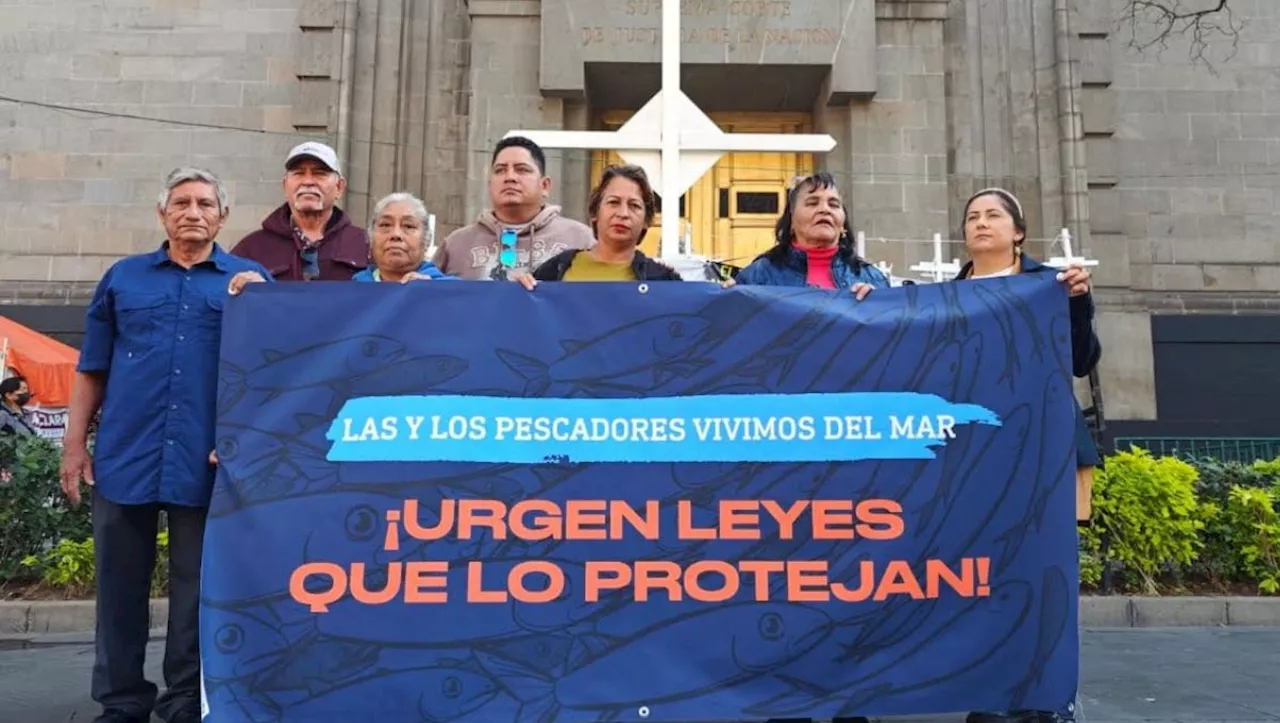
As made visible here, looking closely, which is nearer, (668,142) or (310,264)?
(310,264)

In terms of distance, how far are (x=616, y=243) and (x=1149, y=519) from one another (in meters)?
5.44

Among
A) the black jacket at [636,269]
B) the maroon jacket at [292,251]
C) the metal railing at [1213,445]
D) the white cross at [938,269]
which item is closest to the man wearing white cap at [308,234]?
the maroon jacket at [292,251]

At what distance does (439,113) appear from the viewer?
14.0 metres

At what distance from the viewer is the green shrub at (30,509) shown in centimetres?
679

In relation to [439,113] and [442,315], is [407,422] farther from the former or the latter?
[439,113]

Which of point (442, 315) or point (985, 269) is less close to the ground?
point (985, 269)

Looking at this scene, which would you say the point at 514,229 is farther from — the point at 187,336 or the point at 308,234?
the point at 187,336

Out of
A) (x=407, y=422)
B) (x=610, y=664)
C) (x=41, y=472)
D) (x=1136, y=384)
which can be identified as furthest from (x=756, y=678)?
(x=1136, y=384)

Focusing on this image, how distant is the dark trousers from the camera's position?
3.71m

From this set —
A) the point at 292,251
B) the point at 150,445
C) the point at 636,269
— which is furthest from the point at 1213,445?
the point at 150,445

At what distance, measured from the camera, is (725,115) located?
49.1 feet

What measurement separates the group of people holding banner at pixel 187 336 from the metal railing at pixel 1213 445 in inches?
389

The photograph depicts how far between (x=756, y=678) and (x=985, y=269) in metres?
2.04

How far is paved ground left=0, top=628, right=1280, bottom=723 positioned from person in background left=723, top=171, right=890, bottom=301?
2.17 metres
